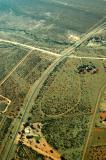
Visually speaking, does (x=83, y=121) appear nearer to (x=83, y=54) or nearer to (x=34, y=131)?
(x=34, y=131)

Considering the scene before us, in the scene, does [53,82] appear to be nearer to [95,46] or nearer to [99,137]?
[95,46]

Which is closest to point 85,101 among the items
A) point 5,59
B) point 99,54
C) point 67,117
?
point 67,117

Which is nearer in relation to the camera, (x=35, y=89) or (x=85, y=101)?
(x=85, y=101)

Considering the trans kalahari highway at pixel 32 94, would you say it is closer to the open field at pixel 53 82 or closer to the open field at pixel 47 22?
the open field at pixel 53 82

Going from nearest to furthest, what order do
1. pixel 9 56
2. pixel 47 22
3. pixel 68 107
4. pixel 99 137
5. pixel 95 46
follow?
pixel 99 137 → pixel 68 107 → pixel 9 56 → pixel 95 46 → pixel 47 22

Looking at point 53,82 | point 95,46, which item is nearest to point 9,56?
point 53,82

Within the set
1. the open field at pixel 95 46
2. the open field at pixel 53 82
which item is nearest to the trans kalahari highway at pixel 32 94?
the open field at pixel 53 82

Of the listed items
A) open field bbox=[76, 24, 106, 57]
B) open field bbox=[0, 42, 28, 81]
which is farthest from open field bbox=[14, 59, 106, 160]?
open field bbox=[0, 42, 28, 81]

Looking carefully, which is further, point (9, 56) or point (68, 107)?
point (9, 56)

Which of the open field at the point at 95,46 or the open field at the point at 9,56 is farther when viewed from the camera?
the open field at the point at 95,46

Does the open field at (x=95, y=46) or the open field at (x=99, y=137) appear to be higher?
the open field at (x=95, y=46)

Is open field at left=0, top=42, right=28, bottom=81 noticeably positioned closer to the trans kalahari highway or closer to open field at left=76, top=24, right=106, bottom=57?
the trans kalahari highway
